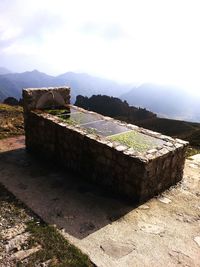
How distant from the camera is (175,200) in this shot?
10.5m

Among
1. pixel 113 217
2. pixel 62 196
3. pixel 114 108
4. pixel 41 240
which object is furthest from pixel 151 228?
pixel 114 108

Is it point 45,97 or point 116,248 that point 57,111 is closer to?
point 45,97

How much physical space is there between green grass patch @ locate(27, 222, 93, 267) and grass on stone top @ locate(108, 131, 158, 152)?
391cm

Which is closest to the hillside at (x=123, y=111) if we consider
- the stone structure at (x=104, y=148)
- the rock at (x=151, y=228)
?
the stone structure at (x=104, y=148)

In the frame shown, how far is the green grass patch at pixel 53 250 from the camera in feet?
23.5

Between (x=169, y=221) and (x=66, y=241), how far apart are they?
10.3 feet

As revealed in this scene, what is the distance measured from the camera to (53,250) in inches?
299

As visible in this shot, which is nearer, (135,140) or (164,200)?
(164,200)

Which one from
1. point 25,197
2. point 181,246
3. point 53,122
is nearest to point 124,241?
point 181,246

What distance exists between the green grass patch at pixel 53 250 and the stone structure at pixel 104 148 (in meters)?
3.00

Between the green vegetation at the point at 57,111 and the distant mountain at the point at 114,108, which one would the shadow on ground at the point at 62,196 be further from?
the distant mountain at the point at 114,108

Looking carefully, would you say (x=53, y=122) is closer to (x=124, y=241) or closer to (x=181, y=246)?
(x=124, y=241)

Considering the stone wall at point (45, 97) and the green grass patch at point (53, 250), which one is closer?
the green grass patch at point (53, 250)

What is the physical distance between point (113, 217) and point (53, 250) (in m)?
2.22
